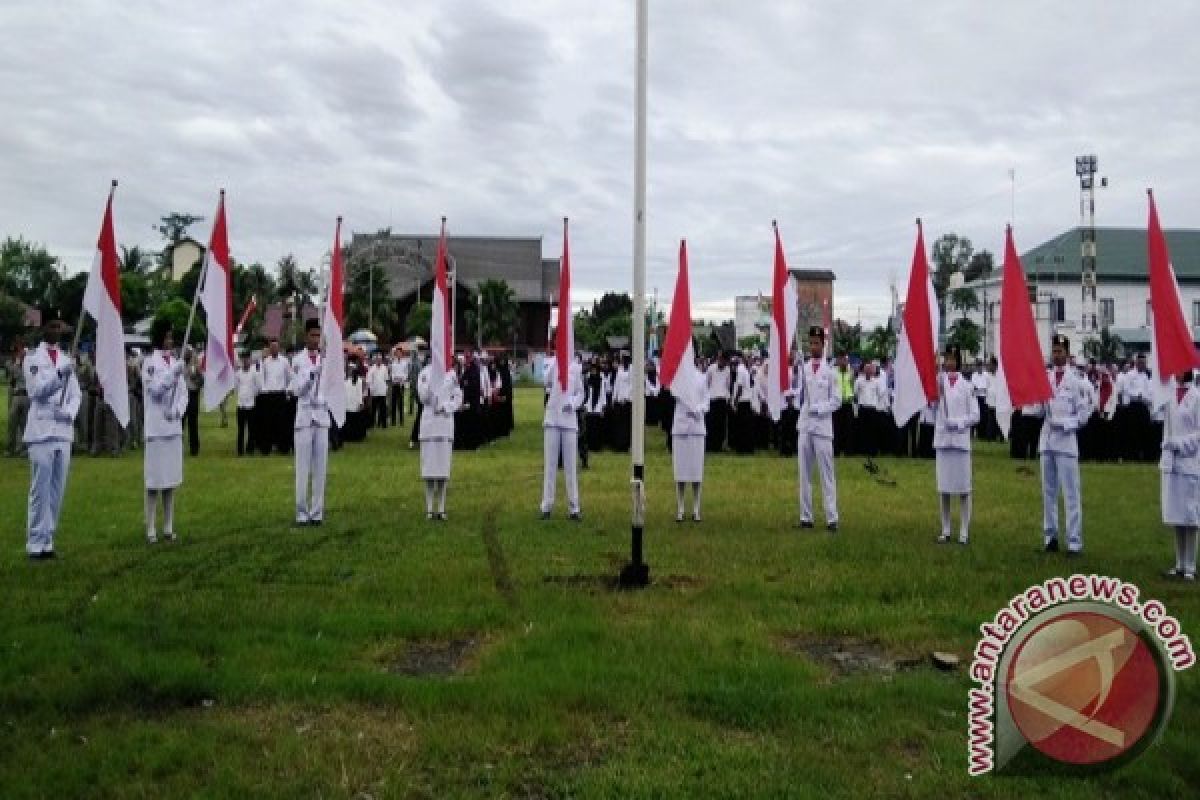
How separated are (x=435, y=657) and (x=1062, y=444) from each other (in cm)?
838

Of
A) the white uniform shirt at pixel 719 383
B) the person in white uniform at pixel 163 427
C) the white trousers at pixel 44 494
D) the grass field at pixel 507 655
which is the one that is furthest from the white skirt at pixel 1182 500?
the white uniform shirt at pixel 719 383

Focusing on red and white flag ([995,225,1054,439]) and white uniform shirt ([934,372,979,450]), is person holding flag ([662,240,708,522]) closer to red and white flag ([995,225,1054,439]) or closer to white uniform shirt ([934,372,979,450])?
white uniform shirt ([934,372,979,450])

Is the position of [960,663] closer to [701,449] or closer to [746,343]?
[701,449]

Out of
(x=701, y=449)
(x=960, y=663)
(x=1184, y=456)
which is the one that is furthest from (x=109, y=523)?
(x=1184, y=456)

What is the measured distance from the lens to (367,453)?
79.6 feet

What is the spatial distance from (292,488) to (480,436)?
9462 millimetres

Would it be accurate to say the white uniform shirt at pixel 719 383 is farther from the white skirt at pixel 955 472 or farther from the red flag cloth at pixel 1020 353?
the red flag cloth at pixel 1020 353

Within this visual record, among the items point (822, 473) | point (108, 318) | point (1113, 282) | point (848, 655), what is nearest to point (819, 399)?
point (822, 473)

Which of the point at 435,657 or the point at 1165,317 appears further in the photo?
the point at 1165,317

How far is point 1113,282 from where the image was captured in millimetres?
83938

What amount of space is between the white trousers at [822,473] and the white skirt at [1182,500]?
3985 millimetres

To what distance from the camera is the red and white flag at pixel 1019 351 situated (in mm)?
11438

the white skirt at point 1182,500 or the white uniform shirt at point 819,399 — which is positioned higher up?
the white uniform shirt at point 819,399

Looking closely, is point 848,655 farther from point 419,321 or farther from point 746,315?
point 746,315
